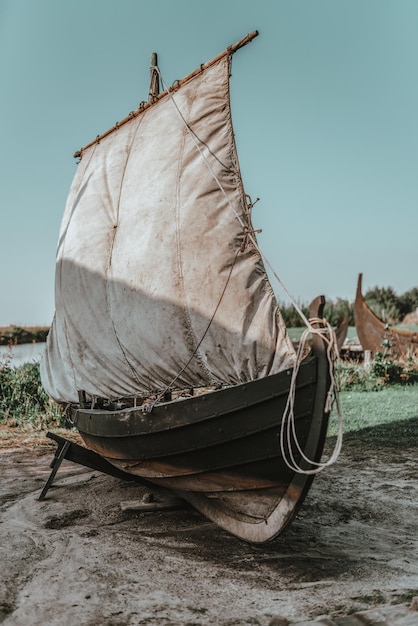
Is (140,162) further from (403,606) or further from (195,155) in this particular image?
(403,606)

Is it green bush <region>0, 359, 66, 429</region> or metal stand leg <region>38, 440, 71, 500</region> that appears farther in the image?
green bush <region>0, 359, 66, 429</region>

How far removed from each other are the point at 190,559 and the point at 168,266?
2298mm

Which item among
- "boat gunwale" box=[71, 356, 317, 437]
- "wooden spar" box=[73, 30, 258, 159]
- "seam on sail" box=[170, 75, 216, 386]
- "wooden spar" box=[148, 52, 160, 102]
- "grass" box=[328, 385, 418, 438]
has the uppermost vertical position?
"wooden spar" box=[148, 52, 160, 102]

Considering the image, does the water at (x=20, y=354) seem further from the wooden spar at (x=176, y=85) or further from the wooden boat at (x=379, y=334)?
the wooden boat at (x=379, y=334)

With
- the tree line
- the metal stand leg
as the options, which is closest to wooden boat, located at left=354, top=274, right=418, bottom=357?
the tree line

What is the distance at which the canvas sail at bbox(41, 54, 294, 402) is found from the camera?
430 centimetres

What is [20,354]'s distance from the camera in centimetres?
1231

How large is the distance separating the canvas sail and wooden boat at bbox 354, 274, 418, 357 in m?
8.37

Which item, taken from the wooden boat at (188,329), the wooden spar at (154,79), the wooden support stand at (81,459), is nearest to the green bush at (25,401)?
the wooden boat at (188,329)

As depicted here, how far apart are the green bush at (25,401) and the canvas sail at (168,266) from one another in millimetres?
3646

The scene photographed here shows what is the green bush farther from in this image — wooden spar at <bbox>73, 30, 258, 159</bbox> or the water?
wooden spar at <bbox>73, 30, 258, 159</bbox>

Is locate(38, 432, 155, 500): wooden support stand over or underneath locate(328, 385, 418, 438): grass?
over

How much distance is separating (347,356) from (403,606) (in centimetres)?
1250

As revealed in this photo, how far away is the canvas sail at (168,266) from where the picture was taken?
14.1 ft
